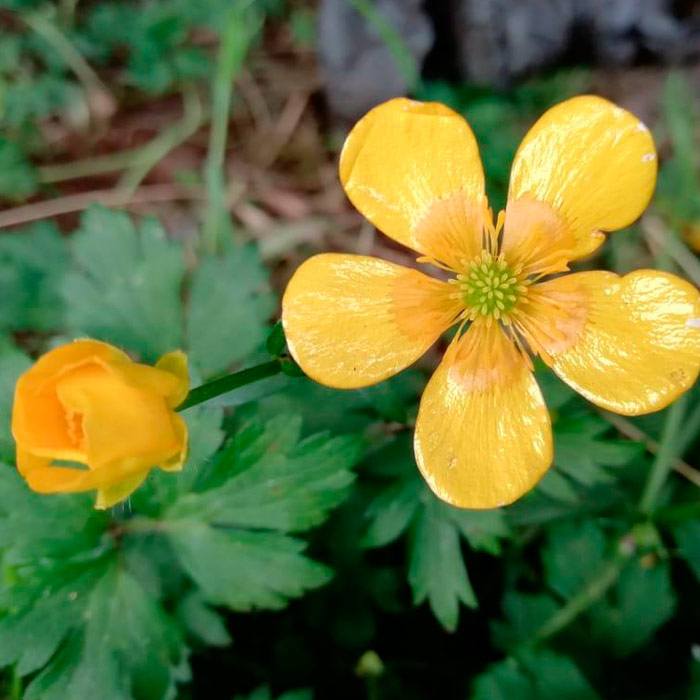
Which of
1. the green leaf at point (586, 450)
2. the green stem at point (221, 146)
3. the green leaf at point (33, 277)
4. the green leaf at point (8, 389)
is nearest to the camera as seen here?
the green leaf at point (8, 389)

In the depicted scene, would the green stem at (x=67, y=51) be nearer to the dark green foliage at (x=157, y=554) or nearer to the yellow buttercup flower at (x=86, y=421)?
the dark green foliage at (x=157, y=554)

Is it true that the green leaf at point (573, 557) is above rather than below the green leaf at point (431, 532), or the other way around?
below

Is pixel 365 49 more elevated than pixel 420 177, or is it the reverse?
pixel 420 177

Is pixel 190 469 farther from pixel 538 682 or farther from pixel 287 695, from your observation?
pixel 538 682

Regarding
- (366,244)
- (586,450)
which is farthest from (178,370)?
(366,244)

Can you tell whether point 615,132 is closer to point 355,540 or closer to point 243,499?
point 243,499

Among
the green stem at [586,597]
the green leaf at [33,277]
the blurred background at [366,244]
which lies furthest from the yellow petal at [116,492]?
the green leaf at [33,277]

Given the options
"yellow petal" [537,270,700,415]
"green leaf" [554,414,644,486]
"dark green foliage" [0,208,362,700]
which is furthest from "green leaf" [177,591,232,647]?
"yellow petal" [537,270,700,415]
